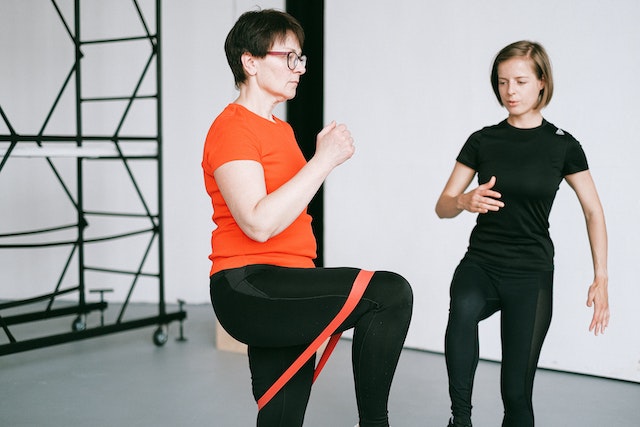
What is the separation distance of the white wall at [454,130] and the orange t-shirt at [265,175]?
2.27 metres

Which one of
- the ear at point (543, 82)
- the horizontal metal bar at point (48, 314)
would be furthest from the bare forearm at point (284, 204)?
the horizontal metal bar at point (48, 314)

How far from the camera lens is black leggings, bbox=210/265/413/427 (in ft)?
5.65

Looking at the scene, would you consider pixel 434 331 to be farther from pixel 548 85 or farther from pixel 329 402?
pixel 548 85

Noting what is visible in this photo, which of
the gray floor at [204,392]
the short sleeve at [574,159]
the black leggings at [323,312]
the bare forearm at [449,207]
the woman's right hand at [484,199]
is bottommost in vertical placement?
the gray floor at [204,392]

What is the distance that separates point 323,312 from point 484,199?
82cm

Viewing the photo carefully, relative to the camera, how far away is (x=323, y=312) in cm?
172

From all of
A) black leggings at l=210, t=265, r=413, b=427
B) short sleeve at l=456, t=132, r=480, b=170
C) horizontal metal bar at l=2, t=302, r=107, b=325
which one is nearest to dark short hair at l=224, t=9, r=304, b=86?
black leggings at l=210, t=265, r=413, b=427

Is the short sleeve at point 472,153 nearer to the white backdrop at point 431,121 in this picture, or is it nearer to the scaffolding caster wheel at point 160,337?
the white backdrop at point 431,121

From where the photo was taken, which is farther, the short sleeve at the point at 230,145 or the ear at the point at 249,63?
the ear at the point at 249,63

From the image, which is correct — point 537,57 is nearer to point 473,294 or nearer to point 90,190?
point 473,294

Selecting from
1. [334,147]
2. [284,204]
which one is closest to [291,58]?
[334,147]

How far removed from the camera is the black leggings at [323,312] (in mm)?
1723

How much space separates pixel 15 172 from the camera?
578 centimetres

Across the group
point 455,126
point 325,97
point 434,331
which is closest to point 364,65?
point 325,97
